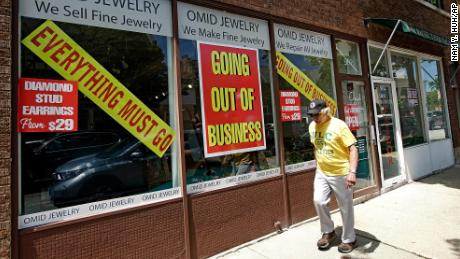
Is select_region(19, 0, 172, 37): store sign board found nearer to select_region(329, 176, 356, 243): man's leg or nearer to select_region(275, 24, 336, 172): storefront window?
select_region(275, 24, 336, 172): storefront window

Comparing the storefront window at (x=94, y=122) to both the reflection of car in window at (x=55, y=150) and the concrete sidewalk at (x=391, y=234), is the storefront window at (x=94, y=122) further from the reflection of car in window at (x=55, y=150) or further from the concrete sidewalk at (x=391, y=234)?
the concrete sidewalk at (x=391, y=234)

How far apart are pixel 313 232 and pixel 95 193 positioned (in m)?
3.03

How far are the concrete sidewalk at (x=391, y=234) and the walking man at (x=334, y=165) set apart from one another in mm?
320

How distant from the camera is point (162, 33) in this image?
13.3 feet

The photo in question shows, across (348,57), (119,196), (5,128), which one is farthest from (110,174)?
(348,57)

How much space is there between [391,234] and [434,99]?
258 inches

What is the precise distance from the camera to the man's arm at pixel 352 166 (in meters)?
3.76

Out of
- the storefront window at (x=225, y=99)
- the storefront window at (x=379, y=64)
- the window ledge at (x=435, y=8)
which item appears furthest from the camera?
the window ledge at (x=435, y=8)

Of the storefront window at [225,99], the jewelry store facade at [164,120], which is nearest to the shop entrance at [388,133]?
the jewelry store facade at [164,120]

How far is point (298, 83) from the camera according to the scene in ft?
18.2

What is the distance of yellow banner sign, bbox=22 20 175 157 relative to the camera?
126 inches

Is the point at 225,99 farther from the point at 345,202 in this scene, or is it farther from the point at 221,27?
the point at 345,202

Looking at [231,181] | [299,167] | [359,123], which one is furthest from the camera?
[359,123]

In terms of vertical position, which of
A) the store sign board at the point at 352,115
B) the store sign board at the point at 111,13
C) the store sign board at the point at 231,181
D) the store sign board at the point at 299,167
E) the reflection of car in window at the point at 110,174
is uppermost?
the store sign board at the point at 111,13
